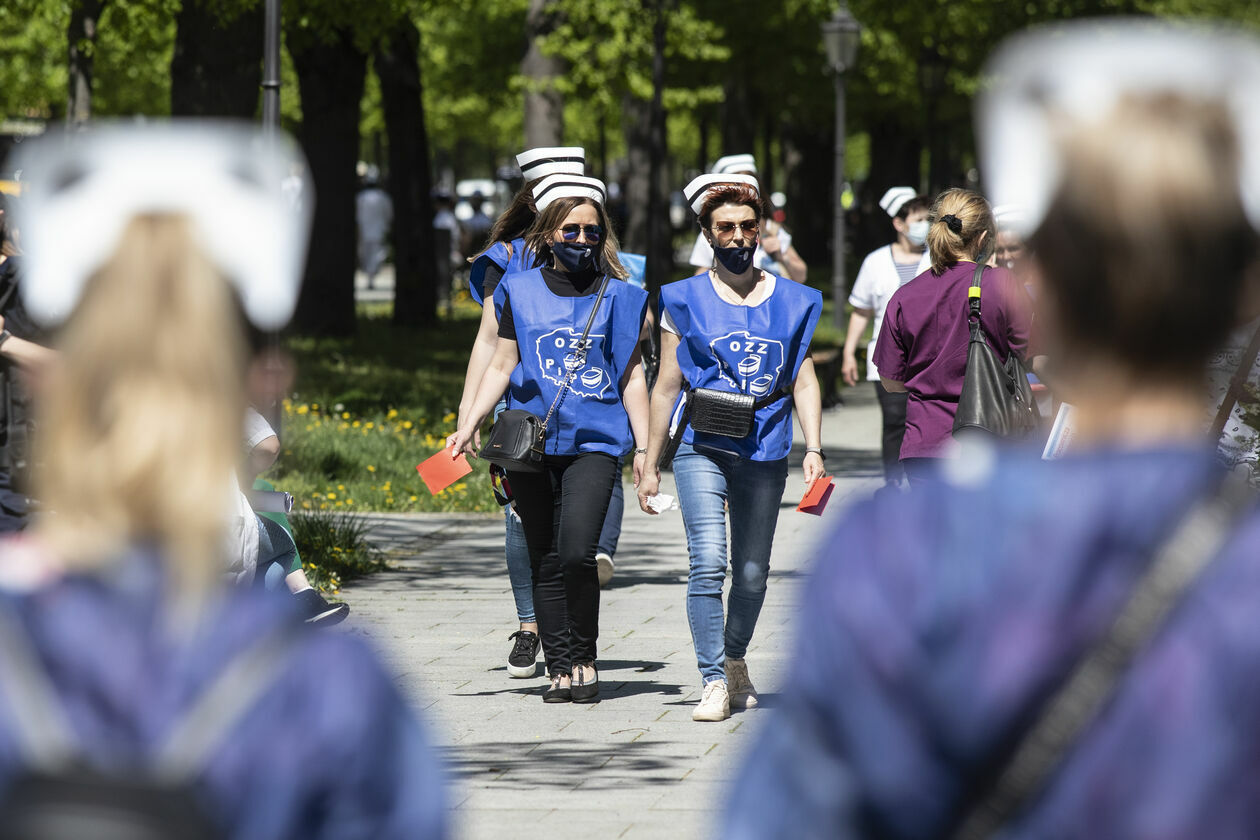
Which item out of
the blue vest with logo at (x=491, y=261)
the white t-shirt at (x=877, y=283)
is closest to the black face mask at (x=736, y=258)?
the blue vest with logo at (x=491, y=261)

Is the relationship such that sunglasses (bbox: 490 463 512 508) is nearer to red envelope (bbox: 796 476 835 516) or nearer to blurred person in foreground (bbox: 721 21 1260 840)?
A: red envelope (bbox: 796 476 835 516)

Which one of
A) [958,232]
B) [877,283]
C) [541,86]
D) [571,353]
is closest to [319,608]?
[571,353]

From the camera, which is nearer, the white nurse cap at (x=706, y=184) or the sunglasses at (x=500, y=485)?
the white nurse cap at (x=706, y=184)

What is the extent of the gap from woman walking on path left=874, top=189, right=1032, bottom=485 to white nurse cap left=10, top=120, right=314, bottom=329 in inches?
202

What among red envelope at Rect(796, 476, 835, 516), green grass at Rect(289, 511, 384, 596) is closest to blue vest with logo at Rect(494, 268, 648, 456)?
red envelope at Rect(796, 476, 835, 516)

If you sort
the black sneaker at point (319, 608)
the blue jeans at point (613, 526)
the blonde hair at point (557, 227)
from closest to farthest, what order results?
the blonde hair at point (557, 227), the black sneaker at point (319, 608), the blue jeans at point (613, 526)

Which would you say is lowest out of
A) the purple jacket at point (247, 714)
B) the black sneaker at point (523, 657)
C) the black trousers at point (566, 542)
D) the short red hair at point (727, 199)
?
the black sneaker at point (523, 657)

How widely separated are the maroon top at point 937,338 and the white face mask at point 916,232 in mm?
3762

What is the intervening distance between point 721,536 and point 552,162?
6.85 ft

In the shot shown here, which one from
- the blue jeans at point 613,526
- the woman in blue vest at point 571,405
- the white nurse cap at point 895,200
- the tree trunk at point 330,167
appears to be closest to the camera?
the woman in blue vest at point 571,405

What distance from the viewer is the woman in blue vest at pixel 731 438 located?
262 inches

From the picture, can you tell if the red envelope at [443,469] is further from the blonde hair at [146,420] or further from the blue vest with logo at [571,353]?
the blonde hair at [146,420]

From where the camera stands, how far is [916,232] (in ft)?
36.1

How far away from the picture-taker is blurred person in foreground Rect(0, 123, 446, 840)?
173 cm
